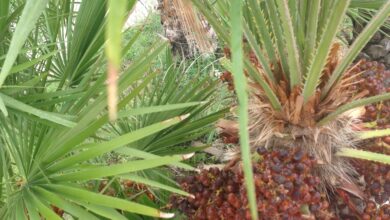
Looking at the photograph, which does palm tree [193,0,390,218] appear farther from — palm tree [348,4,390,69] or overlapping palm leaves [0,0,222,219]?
palm tree [348,4,390,69]

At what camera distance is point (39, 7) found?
528mm

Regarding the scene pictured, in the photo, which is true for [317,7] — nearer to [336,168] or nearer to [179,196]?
[336,168]

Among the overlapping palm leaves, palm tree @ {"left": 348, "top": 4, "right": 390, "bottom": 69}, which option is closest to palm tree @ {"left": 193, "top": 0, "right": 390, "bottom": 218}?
the overlapping palm leaves

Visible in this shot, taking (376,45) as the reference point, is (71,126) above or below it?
below

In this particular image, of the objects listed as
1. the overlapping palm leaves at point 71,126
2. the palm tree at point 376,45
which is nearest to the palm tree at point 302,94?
the overlapping palm leaves at point 71,126

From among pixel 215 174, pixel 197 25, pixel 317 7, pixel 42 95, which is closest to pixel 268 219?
pixel 215 174

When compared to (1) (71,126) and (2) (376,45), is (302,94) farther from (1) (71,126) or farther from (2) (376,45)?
(2) (376,45)

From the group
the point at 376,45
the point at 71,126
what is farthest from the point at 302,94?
the point at 376,45

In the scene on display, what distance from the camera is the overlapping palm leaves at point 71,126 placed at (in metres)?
0.91

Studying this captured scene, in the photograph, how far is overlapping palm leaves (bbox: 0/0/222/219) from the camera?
0.91m

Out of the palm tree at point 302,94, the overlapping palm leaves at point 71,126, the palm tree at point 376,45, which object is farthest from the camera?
the palm tree at point 376,45

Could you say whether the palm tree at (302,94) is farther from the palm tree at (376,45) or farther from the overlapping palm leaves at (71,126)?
the palm tree at (376,45)

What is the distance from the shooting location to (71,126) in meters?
1.00

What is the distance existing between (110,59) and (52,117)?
74 centimetres
